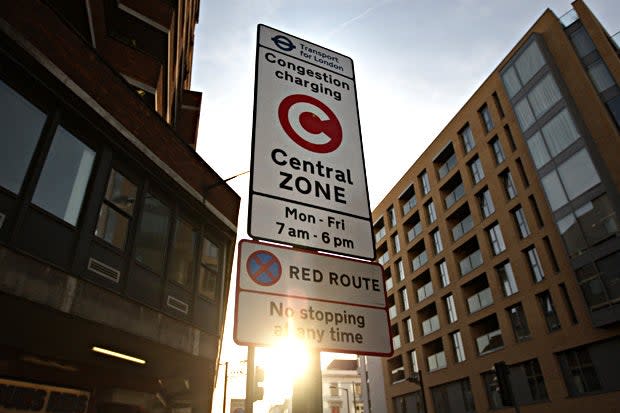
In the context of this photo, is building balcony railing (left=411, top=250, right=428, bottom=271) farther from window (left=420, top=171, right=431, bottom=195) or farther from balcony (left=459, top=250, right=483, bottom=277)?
window (left=420, top=171, right=431, bottom=195)

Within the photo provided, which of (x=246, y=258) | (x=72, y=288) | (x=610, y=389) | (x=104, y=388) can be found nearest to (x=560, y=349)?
(x=610, y=389)

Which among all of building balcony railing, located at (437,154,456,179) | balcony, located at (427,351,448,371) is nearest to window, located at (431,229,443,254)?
building balcony railing, located at (437,154,456,179)

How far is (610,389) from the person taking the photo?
66.0 feet

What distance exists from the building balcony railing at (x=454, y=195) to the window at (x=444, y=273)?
493cm

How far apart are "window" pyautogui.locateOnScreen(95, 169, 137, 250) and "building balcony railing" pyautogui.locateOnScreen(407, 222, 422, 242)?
32971mm

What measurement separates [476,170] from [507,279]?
9317 mm

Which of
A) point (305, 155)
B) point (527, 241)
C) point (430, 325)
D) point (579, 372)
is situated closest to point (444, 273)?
point (430, 325)

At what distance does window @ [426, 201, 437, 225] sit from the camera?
37.4 m

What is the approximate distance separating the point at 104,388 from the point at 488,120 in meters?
31.7

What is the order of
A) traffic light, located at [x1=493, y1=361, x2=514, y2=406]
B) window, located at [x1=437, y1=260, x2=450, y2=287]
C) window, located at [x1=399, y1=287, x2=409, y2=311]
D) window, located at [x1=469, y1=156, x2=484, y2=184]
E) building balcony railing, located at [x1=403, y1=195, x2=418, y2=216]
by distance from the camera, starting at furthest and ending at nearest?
building balcony railing, located at [x1=403, y1=195, x2=418, y2=216], window, located at [x1=399, y1=287, x2=409, y2=311], window, located at [x1=437, y1=260, x2=450, y2=287], window, located at [x1=469, y1=156, x2=484, y2=184], traffic light, located at [x1=493, y1=361, x2=514, y2=406]

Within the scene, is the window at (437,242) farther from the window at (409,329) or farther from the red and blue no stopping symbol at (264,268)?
the red and blue no stopping symbol at (264,268)

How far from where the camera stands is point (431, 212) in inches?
1496

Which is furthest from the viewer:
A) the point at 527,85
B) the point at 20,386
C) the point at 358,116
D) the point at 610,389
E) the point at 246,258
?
the point at 527,85

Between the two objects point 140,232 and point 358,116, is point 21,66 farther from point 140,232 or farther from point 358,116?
point 358,116
